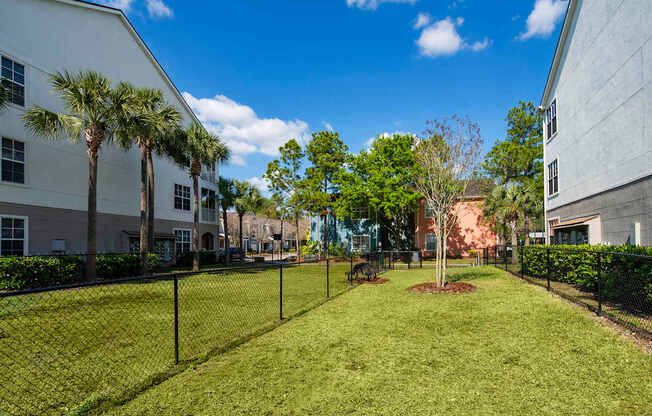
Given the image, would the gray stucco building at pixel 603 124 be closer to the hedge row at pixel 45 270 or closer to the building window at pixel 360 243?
the building window at pixel 360 243

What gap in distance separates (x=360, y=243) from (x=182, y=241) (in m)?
16.7

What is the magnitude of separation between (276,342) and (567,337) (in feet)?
17.4

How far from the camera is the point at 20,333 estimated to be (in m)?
6.66

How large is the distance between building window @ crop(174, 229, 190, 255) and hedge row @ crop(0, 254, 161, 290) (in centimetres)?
999

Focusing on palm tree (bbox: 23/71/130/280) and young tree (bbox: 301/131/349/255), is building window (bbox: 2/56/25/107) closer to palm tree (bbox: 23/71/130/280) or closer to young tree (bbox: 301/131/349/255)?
palm tree (bbox: 23/71/130/280)

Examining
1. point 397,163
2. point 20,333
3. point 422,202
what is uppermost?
point 397,163

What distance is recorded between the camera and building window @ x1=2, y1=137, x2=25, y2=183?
45.9ft

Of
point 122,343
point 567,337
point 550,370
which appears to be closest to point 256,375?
point 122,343

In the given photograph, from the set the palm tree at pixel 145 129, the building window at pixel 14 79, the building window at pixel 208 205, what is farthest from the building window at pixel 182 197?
the building window at pixel 14 79

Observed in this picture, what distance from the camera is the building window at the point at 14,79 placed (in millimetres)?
14062

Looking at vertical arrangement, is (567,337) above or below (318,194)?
below

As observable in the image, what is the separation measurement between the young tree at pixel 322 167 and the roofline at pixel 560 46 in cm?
1731

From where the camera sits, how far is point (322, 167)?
101 ft

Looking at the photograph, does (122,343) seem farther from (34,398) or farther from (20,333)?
(20,333)
